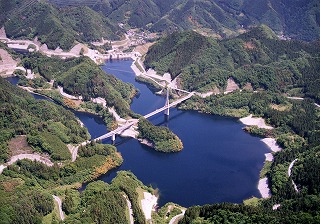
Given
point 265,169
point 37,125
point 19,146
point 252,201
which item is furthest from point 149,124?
point 252,201

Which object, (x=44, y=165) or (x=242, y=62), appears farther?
(x=242, y=62)

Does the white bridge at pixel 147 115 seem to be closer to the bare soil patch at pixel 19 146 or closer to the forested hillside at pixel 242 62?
the forested hillside at pixel 242 62

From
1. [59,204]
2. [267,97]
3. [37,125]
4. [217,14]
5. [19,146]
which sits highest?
[267,97]

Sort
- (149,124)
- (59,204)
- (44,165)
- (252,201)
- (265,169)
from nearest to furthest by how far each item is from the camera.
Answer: (59,204) → (252,201) → (44,165) → (265,169) → (149,124)

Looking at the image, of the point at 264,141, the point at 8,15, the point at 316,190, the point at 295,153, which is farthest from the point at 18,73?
the point at 316,190

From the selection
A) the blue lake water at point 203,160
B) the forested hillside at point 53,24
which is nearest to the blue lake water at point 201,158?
the blue lake water at point 203,160

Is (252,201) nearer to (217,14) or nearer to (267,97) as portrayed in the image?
(267,97)

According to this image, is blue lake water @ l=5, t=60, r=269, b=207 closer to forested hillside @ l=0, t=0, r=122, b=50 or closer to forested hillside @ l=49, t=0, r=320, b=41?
forested hillside @ l=0, t=0, r=122, b=50
